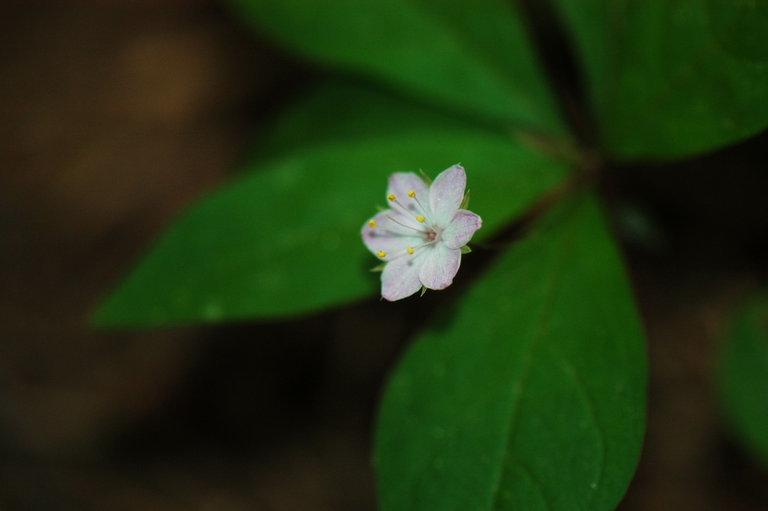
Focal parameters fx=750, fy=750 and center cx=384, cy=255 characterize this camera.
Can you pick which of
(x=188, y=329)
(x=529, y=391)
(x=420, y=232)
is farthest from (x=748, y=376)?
(x=188, y=329)

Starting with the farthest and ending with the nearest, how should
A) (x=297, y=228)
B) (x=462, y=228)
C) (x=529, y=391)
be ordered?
(x=297, y=228) < (x=529, y=391) < (x=462, y=228)

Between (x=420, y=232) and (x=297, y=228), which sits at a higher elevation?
(x=297, y=228)

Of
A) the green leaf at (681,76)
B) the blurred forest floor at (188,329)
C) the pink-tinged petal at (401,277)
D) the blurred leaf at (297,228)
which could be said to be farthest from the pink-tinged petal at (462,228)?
the blurred forest floor at (188,329)

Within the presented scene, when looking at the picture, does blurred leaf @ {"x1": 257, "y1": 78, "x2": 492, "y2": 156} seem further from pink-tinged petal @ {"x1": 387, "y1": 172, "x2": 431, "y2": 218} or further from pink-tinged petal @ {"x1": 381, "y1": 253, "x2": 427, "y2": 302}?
pink-tinged petal @ {"x1": 381, "y1": 253, "x2": 427, "y2": 302}

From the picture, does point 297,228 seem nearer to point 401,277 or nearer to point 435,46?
point 401,277

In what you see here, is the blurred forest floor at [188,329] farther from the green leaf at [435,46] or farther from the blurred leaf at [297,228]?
the blurred leaf at [297,228]

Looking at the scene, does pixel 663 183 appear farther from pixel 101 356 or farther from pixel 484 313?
pixel 101 356
